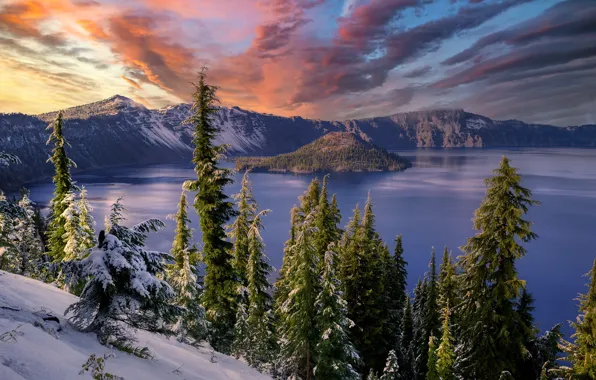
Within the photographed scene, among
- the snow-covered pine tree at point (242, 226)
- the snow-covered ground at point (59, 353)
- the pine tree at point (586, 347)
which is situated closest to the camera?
the snow-covered ground at point (59, 353)

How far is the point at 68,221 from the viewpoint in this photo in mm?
25234

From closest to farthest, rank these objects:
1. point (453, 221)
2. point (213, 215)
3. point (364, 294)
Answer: point (213, 215) < point (364, 294) < point (453, 221)

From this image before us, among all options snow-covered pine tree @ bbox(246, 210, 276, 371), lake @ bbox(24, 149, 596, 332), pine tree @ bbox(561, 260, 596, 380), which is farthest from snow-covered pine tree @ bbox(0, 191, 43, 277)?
pine tree @ bbox(561, 260, 596, 380)

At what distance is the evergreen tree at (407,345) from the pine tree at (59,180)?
31.6m

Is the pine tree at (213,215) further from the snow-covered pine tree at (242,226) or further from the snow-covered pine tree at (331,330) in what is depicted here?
the snow-covered pine tree at (331,330)

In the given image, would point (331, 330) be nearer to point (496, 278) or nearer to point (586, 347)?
point (496, 278)

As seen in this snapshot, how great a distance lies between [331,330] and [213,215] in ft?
30.3

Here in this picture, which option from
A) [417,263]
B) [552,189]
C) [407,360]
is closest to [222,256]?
[407,360]

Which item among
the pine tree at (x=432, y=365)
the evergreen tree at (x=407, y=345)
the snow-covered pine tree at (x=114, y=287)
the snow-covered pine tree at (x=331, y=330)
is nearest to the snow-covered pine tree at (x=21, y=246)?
the snow-covered pine tree at (x=331, y=330)

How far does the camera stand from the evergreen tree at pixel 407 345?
31656 mm

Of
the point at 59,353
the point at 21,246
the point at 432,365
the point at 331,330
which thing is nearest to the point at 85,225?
the point at 331,330

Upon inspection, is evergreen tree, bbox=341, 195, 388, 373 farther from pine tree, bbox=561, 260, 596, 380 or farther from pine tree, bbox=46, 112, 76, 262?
pine tree, bbox=46, 112, 76, 262

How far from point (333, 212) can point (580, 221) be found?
114 metres

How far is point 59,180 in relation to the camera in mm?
26297
